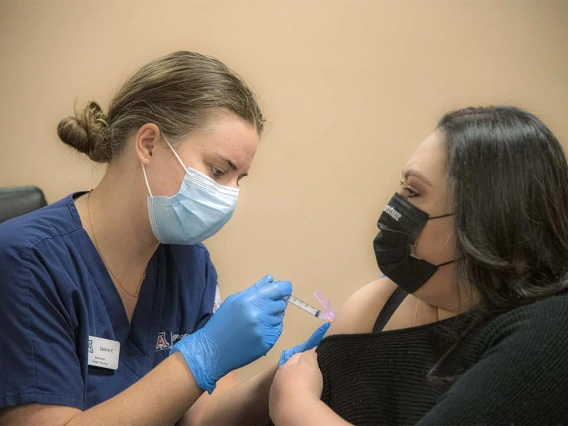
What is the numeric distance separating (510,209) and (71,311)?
1027 millimetres

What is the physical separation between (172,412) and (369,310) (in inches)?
20.5

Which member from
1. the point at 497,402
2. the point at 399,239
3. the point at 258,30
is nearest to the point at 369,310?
the point at 399,239

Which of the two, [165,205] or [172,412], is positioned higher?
[165,205]

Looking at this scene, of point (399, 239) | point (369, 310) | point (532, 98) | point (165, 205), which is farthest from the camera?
point (532, 98)

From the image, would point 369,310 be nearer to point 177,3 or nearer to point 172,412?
point 172,412

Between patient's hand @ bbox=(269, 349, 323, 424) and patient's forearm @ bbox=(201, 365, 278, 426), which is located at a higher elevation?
patient's hand @ bbox=(269, 349, 323, 424)

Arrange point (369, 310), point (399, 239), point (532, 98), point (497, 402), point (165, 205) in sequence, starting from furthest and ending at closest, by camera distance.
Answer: point (532, 98)
point (165, 205)
point (369, 310)
point (399, 239)
point (497, 402)

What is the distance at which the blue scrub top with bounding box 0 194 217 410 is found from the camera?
4.27ft

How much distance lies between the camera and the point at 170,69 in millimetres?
1562

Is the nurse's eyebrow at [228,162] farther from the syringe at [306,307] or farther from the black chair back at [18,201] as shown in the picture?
the black chair back at [18,201]

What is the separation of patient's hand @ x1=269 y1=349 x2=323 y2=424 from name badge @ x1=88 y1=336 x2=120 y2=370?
49 cm

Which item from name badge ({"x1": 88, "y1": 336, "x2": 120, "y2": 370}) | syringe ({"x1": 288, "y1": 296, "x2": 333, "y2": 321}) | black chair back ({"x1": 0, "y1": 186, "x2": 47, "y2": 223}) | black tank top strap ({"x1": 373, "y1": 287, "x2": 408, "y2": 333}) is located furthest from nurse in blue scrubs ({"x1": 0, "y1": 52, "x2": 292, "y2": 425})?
black chair back ({"x1": 0, "y1": 186, "x2": 47, "y2": 223})

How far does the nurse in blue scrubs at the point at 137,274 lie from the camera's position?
1.31m

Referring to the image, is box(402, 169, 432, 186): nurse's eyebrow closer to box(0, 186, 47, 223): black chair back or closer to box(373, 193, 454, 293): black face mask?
box(373, 193, 454, 293): black face mask
